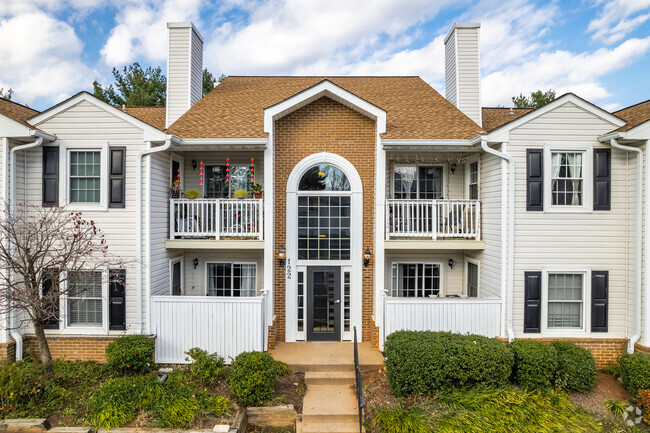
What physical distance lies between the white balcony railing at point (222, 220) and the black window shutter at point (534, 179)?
6877 millimetres

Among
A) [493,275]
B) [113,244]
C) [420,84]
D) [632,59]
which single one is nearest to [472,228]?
[493,275]

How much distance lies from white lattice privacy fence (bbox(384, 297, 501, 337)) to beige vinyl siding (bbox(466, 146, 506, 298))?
1.97 ft

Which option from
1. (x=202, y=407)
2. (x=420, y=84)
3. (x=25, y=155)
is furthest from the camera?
(x=420, y=84)

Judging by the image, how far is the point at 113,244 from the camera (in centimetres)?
812

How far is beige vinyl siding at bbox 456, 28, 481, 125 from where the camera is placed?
1070cm

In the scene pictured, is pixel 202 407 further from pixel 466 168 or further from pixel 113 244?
pixel 466 168

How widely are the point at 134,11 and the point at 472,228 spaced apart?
1629 cm

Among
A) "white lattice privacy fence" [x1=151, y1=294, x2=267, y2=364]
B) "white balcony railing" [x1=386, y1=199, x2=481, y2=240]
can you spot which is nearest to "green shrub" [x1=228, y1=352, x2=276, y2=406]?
"white lattice privacy fence" [x1=151, y1=294, x2=267, y2=364]

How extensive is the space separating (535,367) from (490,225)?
345cm

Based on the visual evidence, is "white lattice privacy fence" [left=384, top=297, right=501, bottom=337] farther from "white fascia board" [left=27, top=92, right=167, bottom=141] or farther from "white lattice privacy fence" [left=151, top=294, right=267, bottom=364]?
"white fascia board" [left=27, top=92, right=167, bottom=141]

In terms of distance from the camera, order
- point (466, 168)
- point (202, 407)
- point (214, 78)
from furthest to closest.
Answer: point (214, 78) < point (466, 168) < point (202, 407)

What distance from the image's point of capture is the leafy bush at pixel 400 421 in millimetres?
5586

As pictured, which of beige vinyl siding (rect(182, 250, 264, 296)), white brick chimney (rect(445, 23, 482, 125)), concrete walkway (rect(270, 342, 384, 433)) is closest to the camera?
concrete walkway (rect(270, 342, 384, 433))

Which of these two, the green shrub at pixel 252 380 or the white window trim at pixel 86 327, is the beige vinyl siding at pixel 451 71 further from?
the white window trim at pixel 86 327
